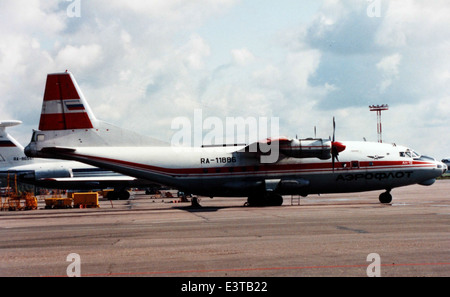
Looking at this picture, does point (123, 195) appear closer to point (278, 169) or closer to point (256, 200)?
point (256, 200)

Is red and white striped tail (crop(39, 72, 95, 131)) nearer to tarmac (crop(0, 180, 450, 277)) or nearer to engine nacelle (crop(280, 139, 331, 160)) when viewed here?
tarmac (crop(0, 180, 450, 277))

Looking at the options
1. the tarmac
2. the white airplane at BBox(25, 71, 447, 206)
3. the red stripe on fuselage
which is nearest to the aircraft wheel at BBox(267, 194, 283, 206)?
the white airplane at BBox(25, 71, 447, 206)

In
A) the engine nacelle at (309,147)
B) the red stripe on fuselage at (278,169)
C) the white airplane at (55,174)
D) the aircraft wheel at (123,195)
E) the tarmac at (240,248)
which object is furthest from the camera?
the aircraft wheel at (123,195)

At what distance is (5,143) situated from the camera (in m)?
63.1

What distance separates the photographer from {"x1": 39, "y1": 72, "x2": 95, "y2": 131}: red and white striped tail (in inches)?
1348

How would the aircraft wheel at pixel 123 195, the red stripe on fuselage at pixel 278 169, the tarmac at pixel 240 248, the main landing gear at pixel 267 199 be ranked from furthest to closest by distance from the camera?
the aircraft wheel at pixel 123 195
the main landing gear at pixel 267 199
the red stripe on fuselage at pixel 278 169
the tarmac at pixel 240 248

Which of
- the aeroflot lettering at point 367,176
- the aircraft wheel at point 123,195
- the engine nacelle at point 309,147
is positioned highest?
the engine nacelle at point 309,147

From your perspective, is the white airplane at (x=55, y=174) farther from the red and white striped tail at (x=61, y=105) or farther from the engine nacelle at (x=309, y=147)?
the engine nacelle at (x=309, y=147)

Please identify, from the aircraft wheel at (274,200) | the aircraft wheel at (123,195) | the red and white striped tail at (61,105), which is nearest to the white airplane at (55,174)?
the aircraft wheel at (123,195)

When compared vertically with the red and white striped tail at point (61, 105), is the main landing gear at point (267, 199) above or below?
below

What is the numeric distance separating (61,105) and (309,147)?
18785mm

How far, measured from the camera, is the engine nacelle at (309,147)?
115 feet

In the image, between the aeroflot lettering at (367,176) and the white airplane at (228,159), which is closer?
the white airplane at (228,159)

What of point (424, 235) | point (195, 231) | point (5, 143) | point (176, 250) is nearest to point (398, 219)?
point (424, 235)
